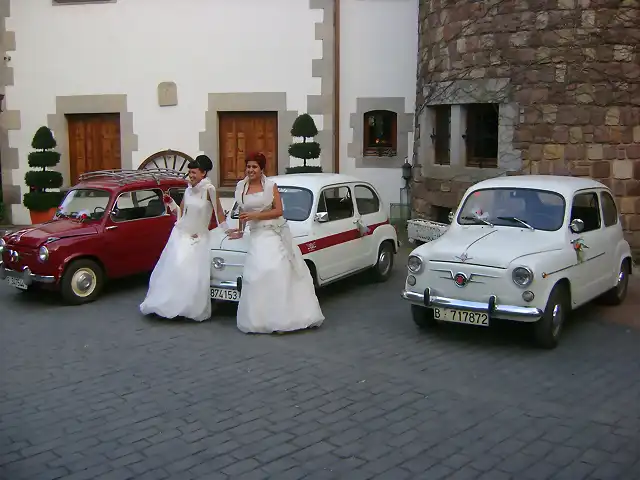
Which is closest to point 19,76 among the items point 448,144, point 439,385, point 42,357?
point 448,144

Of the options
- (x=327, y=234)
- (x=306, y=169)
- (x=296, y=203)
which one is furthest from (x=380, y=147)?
(x=327, y=234)

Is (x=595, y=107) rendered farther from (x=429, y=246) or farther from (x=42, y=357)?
(x=42, y=357)

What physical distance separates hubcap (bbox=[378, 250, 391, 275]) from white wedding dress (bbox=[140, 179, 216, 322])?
2.79 meters

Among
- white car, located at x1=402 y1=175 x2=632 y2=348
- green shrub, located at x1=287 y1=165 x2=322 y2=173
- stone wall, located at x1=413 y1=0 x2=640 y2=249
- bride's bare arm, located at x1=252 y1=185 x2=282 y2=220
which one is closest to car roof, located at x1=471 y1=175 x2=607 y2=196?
white car, located at x1=402 y1=175 x2=632 y2=348

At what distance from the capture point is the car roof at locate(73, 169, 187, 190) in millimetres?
9414

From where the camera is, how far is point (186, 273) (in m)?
7.75

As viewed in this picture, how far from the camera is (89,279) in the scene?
8.80 meters

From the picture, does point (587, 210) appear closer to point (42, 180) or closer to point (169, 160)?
point (169, 160)

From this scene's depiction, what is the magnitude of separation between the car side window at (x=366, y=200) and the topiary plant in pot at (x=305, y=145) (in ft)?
11.2

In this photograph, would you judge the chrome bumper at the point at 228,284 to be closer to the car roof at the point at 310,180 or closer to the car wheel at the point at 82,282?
the car roof at the point at 310,180

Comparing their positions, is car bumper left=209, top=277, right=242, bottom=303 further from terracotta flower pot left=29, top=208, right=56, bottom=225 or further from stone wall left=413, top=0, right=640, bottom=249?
terracotta flower pot left=29, top=208, right=56, bottom=225

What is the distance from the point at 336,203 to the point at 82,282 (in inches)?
131

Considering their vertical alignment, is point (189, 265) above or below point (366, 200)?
below

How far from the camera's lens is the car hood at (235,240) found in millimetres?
7805
